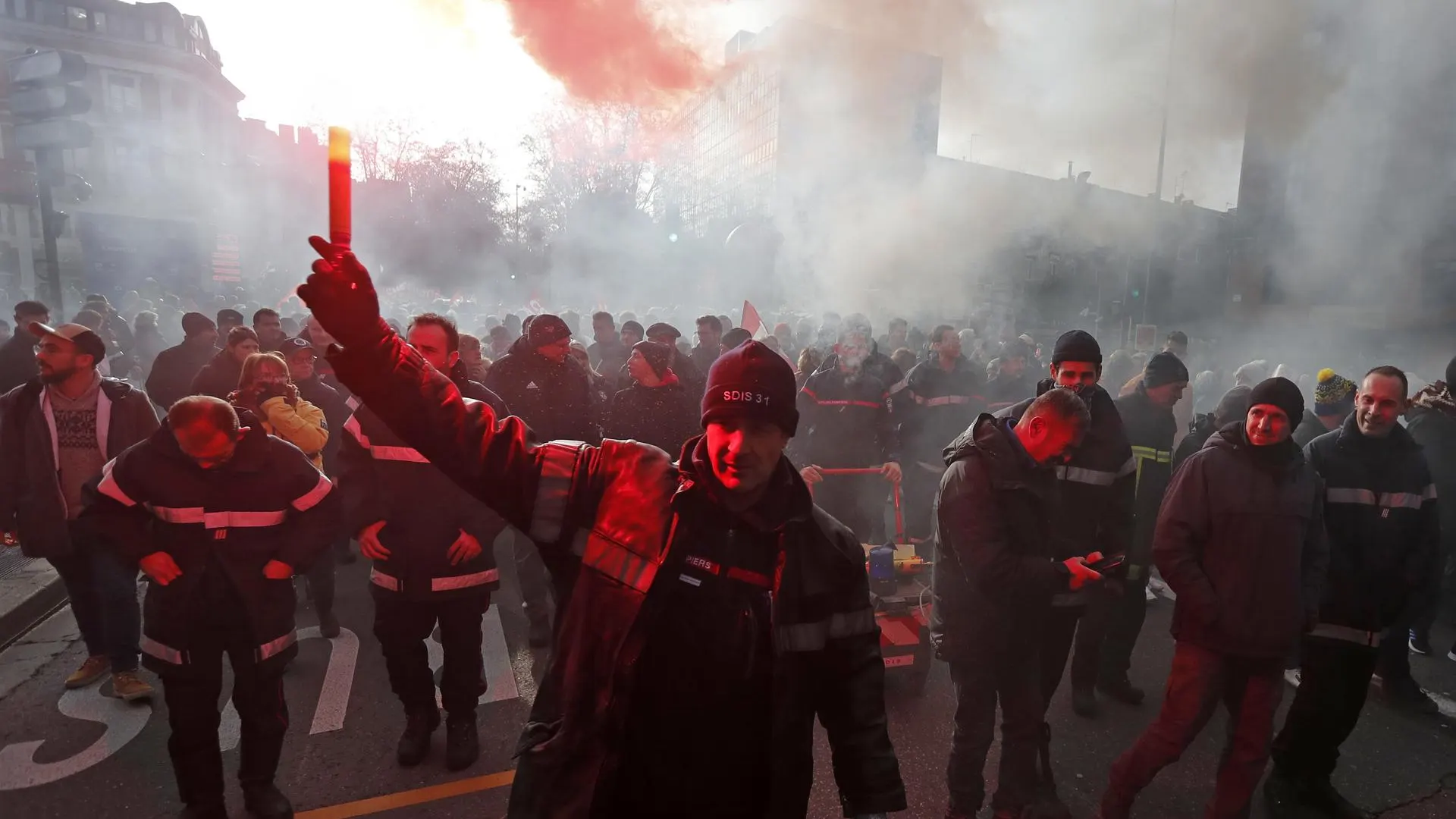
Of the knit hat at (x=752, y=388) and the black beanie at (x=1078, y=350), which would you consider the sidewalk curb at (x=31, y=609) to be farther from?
the black beanie at (x=1078, y=350)

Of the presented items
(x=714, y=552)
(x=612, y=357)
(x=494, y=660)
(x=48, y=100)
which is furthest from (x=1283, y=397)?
(x=48, y=100)

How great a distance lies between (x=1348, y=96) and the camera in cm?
1266

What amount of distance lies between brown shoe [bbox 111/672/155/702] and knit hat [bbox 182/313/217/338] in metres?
3.90

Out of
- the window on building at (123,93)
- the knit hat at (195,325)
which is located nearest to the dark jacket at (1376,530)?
the knit hat at (195,325)

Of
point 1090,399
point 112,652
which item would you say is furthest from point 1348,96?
point 112,652

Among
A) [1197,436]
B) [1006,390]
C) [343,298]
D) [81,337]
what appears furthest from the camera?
[1006,390]

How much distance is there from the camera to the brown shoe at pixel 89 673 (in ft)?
13.2

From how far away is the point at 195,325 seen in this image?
22.3ft

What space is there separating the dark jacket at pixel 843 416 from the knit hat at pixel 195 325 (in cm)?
553

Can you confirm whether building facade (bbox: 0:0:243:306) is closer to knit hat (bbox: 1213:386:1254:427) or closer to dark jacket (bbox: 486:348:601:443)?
dark jacket (bbox: 486:348:601:443)

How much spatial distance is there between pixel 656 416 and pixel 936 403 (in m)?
3.14

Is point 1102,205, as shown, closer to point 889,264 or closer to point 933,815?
point 889,264

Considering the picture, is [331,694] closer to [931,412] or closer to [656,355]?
[656,355]

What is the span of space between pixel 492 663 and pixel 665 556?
3475 mm
